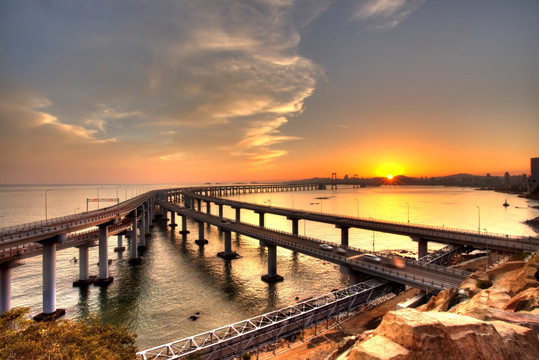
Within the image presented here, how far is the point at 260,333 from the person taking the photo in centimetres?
2662

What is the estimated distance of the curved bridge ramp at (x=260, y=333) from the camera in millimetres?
23438

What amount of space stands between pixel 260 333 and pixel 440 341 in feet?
68.2

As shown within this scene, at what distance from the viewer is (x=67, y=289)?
153ft

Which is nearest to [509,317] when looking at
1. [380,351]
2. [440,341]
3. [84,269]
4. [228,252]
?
[440,341]

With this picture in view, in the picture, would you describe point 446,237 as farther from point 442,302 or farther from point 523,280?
point 442,302

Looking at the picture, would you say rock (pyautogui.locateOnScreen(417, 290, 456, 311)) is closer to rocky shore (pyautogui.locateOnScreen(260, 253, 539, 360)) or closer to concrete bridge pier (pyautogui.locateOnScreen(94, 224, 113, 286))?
rocky shore (pyautogui.locateOnScreen(260, 253, 539, 360))

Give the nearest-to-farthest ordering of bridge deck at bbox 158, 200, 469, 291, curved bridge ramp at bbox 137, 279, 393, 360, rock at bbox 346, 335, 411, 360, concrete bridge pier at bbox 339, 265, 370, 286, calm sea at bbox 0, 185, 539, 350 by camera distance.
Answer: rock at bbox 346, 335, 411, 360 < curved bridge ramp at bbox 137, 279, 393, 360 < bridge deck at bbox 158, 200, 469, 291 < calm sea at bbox 0, 185, 539, 350 < concrete bridge pier at bbox 339, 265, 370, 286

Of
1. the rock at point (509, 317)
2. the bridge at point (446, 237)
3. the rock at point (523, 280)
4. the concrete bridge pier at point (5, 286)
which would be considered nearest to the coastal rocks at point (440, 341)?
the rock at point (509, 317)

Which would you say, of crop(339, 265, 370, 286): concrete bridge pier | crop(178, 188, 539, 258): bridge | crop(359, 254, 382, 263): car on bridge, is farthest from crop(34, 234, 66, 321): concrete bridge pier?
crop(178, 188, 539, 258): bridge

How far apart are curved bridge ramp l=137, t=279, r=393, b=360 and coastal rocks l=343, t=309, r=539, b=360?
1795 centimetres

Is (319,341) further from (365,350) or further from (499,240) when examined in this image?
(499,240)

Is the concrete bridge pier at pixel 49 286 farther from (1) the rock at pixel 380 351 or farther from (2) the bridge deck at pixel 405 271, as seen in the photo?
(1) the rock at pixel 380 351

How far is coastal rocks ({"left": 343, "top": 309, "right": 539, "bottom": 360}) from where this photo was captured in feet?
30.3

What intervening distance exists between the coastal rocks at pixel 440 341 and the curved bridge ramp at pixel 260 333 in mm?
17953
